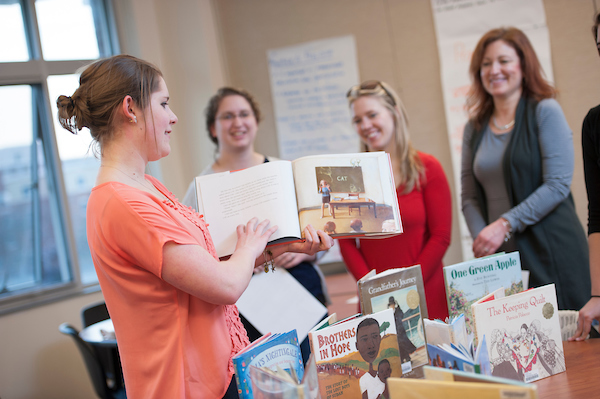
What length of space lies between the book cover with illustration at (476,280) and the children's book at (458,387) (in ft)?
1.72

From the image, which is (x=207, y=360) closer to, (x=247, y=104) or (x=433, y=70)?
(x=247, y=104)

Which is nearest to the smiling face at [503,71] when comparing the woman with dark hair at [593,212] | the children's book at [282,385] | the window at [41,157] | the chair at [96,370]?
the woman with dark hair at [593,212]

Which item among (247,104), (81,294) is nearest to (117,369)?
(81,294)

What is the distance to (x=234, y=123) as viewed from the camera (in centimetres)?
236

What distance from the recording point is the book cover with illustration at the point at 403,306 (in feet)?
4.19

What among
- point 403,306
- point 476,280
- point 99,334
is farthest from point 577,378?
point 99,334

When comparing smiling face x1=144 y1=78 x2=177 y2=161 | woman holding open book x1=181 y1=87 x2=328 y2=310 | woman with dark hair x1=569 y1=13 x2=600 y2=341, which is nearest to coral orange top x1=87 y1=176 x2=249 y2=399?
smiling face x1=144 y1=78 x2=177 y2=161

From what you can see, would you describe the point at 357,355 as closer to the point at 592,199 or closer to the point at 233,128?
the point at 592,199

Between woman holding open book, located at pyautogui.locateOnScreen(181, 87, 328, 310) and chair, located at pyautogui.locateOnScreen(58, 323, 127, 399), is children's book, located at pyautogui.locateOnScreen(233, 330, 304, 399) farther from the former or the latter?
chair, located at pyautogui.locateOnScreen(58, 323, 127, 399)

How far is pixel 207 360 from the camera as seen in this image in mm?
1121

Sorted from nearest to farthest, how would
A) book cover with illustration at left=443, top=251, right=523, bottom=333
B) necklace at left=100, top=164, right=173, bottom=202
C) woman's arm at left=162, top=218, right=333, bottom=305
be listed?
woman's arm at left=162, top=218, right=333, bottom=305 < necklace at left=100, top=164, right=173, bottom=202 < book cover with illustration at left=443, top=251, right=523, bottom=333

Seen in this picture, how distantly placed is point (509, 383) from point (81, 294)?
12.3 ft

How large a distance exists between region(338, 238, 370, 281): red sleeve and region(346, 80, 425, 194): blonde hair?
32 centimetres

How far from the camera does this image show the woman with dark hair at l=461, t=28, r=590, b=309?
1.99 meters
